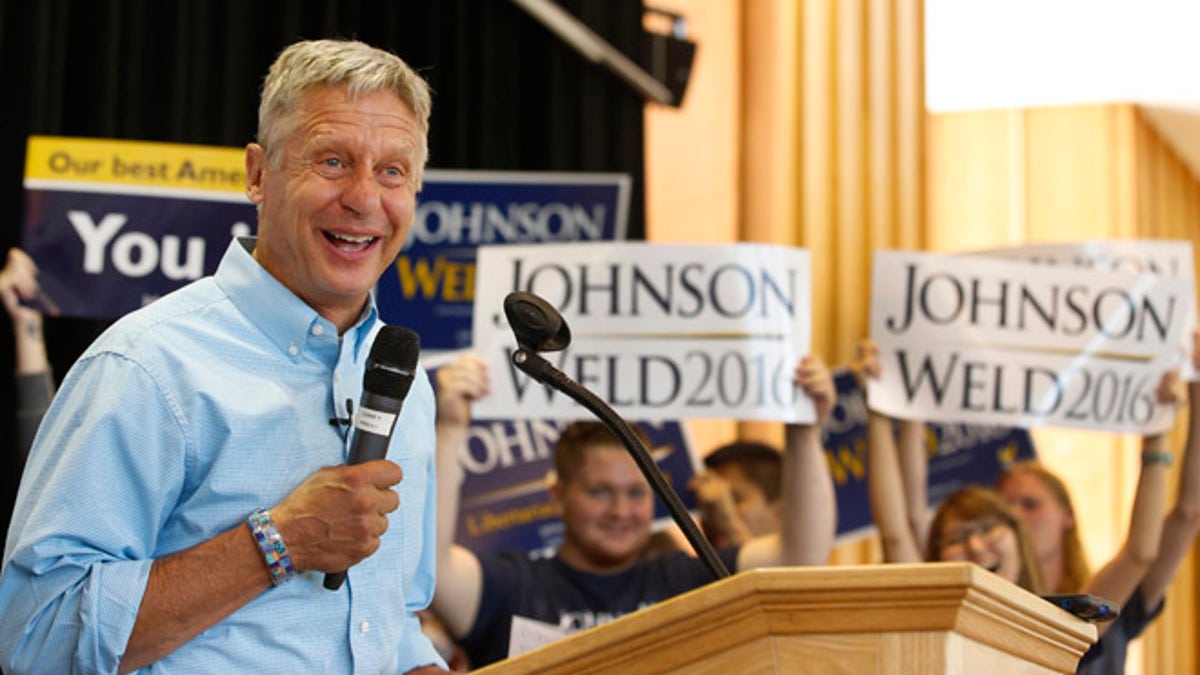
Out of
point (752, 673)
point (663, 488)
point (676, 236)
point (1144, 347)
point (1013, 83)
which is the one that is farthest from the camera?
point (1013, 83)

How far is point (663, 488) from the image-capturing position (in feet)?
4.71

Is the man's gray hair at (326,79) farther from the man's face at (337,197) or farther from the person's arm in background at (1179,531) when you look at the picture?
the person's arm in background at (1179,531)

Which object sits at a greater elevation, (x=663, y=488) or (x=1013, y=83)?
(x=1013, y=83)

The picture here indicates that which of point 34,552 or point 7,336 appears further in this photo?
point 7,336

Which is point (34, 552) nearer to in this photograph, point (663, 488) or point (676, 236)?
point (663, 488)

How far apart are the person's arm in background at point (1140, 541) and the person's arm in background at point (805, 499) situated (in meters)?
0.61

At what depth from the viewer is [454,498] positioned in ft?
10.5

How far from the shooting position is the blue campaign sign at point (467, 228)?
3.62m

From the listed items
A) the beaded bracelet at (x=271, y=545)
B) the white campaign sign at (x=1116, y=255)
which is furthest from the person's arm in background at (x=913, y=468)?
the beaded bracelet at (x=271, y=545)

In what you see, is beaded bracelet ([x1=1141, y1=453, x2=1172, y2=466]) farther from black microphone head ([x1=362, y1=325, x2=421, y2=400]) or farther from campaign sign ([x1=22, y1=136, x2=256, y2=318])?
black microphone head ([x1=362, y1=325, x2=421, y2=400])

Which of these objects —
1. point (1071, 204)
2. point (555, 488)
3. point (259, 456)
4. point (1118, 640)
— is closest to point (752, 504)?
point (555, 488)

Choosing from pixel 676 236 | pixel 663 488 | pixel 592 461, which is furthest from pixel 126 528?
pixel 676 236

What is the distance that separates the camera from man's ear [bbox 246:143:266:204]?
1.58 metres

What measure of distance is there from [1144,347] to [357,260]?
2588mm
